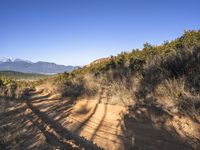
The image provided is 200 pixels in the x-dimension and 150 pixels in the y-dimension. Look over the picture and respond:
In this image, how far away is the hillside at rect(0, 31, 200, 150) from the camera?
22.7 ft

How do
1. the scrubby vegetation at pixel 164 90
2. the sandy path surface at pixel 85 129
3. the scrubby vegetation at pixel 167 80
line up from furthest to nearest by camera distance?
the scrubby vegetation at pixel 167 80, the scrubby vegetation at pixel 164 90, the sandy path surface at pixel 85 129

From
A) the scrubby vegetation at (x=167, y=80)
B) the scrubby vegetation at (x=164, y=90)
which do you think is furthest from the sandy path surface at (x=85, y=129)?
the scrubby vegetation at (x=167, y=80)

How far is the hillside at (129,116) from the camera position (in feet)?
22.7

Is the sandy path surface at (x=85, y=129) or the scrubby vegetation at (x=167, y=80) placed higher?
the scrubby vegetation at (x=167, y=80)

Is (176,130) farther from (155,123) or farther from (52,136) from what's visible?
(52,136)

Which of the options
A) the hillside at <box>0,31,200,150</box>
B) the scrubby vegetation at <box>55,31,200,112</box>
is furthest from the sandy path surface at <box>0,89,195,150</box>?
the scrubby vegetation at <box>55,31,200,112</box>

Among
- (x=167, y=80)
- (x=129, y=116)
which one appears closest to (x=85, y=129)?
(x=129, y=116)

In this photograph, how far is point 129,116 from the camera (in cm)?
873

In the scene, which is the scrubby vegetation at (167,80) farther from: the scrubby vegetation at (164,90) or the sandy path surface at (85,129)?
the sandy path surface at (85,129)

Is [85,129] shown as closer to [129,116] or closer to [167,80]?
[129,116]

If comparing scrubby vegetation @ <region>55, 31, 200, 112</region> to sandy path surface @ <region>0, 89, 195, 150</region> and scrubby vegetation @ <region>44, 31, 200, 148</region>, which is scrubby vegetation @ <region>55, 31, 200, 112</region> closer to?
scrubby vegetation @ <region>44, 31, 200, 148</region>

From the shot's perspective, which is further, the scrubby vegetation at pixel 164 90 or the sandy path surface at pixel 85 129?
the scrubby vegetation at pixel 164 90

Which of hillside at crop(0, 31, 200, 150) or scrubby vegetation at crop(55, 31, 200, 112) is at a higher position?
scrubby vegetation at crop(55, 31, 200, 112)

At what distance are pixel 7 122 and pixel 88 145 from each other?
5037 millimetres
